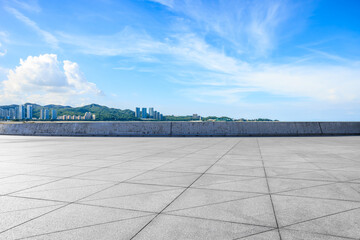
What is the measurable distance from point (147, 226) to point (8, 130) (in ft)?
92.6

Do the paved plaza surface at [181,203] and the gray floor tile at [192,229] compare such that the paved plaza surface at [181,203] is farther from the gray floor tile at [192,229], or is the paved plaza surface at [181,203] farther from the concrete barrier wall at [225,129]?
the concrete barrier wall at [225,129]

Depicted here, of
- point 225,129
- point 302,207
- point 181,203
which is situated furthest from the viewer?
point 225,129

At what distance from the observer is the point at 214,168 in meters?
6.43

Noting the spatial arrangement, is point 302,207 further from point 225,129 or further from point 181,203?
point 225,129

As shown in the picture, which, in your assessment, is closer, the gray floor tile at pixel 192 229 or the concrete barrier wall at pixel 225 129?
the gray floor tile at pixel 192 229

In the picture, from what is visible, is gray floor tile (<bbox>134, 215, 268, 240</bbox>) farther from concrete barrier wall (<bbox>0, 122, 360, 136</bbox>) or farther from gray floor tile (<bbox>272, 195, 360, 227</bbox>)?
concrete barrier wall (<bbox>0, 122, 360, 136</bbox>)

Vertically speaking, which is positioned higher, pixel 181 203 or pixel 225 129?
pixel 225 129

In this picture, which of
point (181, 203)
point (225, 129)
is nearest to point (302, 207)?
point (181, 203)

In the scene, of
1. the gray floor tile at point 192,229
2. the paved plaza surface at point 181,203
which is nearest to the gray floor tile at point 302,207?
the paved plaza surface at point 181,203

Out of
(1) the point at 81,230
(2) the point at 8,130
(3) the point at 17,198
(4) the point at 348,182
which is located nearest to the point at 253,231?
(1) the point at 81,230

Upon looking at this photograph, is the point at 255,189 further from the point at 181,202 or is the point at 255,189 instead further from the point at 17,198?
the point at 17,198

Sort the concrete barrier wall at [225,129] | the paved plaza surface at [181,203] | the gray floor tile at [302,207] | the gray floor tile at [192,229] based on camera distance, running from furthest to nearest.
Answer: the concrete barrier wall at [225,129]
the gray floor tile at [302,207]
the paved plaza surface at [181,203]
the gray floor tile at [192,229]

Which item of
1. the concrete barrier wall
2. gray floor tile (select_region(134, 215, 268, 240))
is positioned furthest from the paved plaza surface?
the concrete barrier wall

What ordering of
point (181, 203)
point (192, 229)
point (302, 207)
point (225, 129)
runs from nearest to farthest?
point (192, 229)
point (302, 207)
point (181, 203)
point (225, 129)
